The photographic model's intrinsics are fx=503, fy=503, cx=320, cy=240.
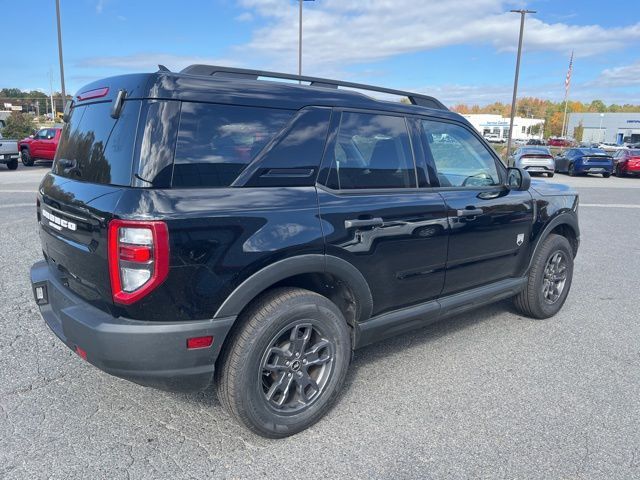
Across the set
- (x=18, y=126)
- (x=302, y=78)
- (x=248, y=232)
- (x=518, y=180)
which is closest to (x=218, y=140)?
(x=248, y=232)

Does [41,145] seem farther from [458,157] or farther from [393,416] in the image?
[393,416]

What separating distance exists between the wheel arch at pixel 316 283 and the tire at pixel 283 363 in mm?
129

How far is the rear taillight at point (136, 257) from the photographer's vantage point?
226 centimetres

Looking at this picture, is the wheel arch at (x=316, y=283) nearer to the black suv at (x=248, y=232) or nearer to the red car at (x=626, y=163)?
the black suv at (x=248, y=232)

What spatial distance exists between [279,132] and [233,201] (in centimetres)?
51

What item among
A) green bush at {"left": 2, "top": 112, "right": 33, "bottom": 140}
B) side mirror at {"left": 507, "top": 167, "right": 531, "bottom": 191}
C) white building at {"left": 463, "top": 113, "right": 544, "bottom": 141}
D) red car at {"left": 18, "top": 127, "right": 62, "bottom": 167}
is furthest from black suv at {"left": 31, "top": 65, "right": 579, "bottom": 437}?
white building at {"left": 463, "top": 113, "right": 544, "bottom": 141}

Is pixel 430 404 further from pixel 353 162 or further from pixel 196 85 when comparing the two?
pixel 196 85

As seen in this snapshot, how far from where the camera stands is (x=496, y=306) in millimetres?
5055

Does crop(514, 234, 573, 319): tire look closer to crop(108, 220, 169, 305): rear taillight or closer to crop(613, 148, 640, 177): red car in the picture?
crop(108, 220, 169, 305): rear taillight

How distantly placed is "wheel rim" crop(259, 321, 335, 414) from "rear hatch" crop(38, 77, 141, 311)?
3.01ft

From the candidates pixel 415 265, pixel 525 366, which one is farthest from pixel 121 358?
pixel 525 366

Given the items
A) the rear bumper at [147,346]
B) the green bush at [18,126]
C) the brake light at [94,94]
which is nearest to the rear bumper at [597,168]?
the brake light at [94,94]

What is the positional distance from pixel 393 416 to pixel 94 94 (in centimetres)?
257

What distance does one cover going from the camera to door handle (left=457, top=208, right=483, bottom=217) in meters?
3.55
